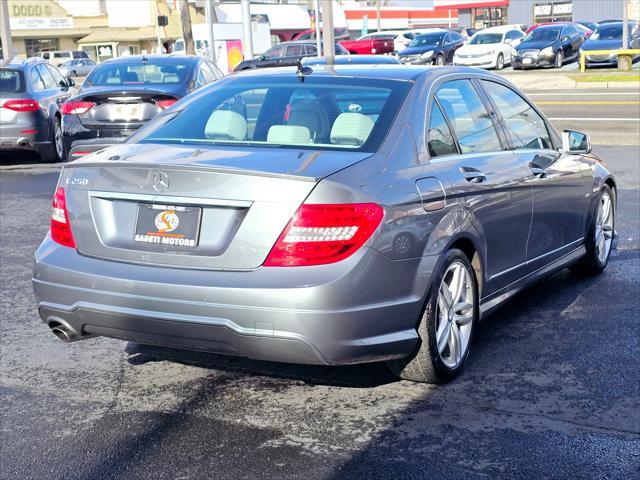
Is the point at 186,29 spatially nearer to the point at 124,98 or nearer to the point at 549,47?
the point at 549,47

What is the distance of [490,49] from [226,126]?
36.4 m

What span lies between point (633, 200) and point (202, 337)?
23.9 ft

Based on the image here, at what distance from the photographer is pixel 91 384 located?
5227mm

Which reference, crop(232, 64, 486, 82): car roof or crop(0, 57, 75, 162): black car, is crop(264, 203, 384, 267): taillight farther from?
crop(0, 57, 75, 162): black car

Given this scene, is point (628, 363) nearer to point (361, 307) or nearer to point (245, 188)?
point (361, 307)

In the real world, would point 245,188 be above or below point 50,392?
above

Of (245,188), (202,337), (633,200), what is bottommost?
(633,200)

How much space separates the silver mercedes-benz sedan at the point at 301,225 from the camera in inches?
172

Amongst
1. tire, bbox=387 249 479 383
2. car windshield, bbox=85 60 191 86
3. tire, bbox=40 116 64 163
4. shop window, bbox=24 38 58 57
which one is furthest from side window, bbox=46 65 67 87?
shop window, bbox=24 38 58 57

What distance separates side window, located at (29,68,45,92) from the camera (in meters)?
15.0

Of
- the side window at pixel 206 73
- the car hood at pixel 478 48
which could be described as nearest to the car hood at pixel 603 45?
the car hood at pixel 478 48

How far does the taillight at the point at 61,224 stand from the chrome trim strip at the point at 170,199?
0.76ft

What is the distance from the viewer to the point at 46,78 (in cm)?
1583

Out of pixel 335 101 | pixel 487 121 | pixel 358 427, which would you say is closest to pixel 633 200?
pixel 487 121
